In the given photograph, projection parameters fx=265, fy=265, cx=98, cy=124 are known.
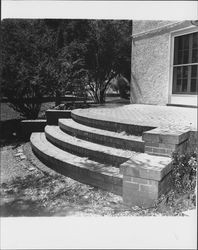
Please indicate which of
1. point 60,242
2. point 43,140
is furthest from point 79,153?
point 60,242

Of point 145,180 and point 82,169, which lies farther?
point 82,169

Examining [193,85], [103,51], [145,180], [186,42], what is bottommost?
[145,180]

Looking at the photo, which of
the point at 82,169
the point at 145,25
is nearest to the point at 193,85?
the point at 145,25

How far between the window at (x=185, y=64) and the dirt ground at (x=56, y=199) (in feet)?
18.4

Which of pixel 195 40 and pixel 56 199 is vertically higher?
pixel 195 40

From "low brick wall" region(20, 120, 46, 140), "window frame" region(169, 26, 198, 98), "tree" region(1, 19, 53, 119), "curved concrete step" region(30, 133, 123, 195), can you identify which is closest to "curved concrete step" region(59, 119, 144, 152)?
"curved concrete step" region(30, 133, 123, 195)

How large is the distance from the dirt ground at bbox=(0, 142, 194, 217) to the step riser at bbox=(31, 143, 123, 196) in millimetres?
70

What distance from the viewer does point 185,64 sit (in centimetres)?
851

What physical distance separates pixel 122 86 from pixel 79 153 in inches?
599

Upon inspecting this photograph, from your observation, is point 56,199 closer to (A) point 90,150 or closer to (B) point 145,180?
(A) point 90,150

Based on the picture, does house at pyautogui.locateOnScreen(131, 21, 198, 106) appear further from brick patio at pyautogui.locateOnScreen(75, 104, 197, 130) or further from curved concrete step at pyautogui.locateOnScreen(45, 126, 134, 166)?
curved concrete step at pyautogui.locateOnScreen(45, 126, 134, 166)

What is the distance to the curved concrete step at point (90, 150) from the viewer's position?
4074 mm

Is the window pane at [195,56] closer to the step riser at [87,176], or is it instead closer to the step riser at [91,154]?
the step riser at [91,154]

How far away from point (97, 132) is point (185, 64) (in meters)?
4.94
